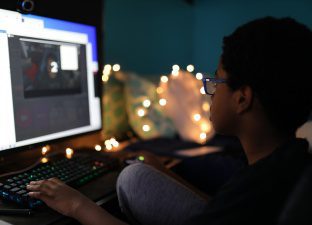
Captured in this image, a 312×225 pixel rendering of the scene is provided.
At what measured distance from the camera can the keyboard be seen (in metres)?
0.75

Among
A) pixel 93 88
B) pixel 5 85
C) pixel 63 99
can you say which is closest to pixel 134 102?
pixel 93 88

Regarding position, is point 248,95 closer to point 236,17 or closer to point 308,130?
point 308,130

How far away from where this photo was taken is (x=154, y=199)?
2.71 ft

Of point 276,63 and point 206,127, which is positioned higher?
point 276,63

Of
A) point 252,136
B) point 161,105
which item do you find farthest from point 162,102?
point 252,136

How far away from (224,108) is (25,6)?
25.1 inches

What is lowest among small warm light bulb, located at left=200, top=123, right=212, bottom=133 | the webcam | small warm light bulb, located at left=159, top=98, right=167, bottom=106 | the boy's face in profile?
small warm light bulb, located at left=200, top=123, right=212, bottom=133

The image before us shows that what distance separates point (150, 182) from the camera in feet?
2.77

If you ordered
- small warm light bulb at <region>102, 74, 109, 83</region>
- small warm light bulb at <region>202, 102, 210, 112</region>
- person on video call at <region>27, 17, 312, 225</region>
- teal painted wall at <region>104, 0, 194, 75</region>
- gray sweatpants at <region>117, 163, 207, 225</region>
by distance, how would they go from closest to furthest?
person on video call at <region>27, 17, 312, 225</region>
gray sweatpants at <region>117, 163, 207, 225</region>
small warm light bulb at <region>102, 74, 109, 83</region>
small warm light bulb at <region>202, 102, 210, 112</region>
teal painted wall at <region>104, 0, 194, 75</region>

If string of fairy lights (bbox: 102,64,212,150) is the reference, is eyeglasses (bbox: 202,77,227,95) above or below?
above

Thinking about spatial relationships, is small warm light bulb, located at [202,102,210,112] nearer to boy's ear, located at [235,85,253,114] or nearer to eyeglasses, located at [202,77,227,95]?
eyeglasses, located at [202,77,227,95]

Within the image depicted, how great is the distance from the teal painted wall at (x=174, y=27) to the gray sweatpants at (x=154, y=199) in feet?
3.11

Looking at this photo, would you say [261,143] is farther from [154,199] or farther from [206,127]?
[206,127]

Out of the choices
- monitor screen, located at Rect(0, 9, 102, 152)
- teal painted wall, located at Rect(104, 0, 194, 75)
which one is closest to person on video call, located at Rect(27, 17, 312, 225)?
monitor screen, located at Rect(0, 9, 102, 152)
